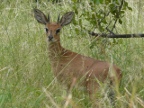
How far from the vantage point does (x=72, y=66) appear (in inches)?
193

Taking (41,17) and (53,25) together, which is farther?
(41,17)

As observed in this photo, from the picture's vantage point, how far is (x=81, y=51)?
5844 mm

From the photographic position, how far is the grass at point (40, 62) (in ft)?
12.4

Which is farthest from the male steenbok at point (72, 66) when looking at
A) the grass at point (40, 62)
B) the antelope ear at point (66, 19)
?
the grass at point (40, 62)

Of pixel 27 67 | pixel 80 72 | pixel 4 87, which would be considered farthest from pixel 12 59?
pixel 4 87

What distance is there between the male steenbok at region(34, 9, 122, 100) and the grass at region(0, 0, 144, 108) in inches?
4.1

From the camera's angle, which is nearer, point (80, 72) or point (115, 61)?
point (80, 72)

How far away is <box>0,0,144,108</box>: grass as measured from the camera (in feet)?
12.4

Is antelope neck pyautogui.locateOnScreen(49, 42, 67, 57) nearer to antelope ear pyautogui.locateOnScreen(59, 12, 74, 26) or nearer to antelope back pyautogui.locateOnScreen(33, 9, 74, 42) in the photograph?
antelope back pyautogui.locateOnScreen(33, 9, 74, 42)

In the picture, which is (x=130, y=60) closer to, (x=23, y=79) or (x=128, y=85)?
(x=128, y=85)

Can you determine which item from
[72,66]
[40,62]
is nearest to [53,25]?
[40,62]

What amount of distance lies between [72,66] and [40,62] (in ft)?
1.23

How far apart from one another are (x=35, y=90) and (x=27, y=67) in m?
0.82

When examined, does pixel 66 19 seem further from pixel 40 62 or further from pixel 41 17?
pixel 40 62
